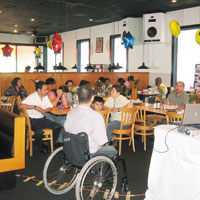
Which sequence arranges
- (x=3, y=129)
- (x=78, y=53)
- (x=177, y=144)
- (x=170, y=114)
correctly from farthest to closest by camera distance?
1. (x=78, y=53)
2. (x=170, y=114)
3. (x=3, y=129)
4. (x=177, y=144)

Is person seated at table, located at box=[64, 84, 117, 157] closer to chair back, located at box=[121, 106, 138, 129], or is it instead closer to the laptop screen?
the laptop screen

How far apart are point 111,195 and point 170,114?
7.25 feet

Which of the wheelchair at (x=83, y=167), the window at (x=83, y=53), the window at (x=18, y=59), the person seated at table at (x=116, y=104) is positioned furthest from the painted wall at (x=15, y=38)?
the wheelchair at (x=83, y=167)

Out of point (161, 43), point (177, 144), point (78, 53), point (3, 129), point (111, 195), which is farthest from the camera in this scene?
point (78, 53)

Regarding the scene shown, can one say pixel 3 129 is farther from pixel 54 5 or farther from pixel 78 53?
pixel 78 53

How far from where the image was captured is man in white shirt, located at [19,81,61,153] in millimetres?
5113

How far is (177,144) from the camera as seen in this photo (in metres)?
3.05

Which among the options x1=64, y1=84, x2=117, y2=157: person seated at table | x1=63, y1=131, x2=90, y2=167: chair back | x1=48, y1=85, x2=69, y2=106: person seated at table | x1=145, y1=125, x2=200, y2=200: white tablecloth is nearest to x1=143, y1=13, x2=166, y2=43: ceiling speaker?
x1=48, y1=85, x2=69, y2=106: person seated at table

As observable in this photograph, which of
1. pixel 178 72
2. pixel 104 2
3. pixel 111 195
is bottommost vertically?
pixel 111 195

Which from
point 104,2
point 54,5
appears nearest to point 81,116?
point 104,2

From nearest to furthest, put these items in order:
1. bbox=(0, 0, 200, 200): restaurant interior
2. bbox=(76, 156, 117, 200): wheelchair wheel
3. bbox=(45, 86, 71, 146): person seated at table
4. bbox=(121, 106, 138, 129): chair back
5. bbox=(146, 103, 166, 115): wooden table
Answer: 1. bbox=(76, 156, 117, 200): wheelchair wheel
2. bbox=(0, 0, 200, 200): restaurant interior
3. bbox=(121, 106, 138, 129): chair back
4. bbox=(146, 103, 166, 115): wooden table
5. bbox=(45, 86, 71, 146): person seated at table

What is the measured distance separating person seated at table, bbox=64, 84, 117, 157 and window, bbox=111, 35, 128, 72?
9318 millimetres

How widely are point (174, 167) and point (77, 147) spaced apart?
1062 millimetres

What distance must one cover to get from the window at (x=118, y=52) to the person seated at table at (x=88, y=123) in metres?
9.32
